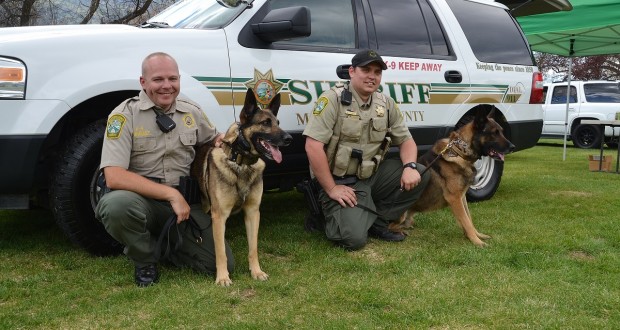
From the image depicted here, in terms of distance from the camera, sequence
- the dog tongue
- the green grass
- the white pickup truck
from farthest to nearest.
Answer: the white pickup truck
the dog tongue
the green grass

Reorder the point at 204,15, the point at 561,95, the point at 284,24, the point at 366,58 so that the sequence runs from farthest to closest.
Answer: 1. the point at 561,95
2. the point at 204,15
3. the point at 366,58
4. the point at 284,24

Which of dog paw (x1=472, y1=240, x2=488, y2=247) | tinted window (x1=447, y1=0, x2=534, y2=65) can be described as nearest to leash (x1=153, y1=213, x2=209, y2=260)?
dog paw (x1=472, y1=240, x2=488, y2=247)

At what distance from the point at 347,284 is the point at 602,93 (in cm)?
1337

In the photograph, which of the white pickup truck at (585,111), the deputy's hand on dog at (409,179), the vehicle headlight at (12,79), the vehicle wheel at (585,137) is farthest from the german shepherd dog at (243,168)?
the vehicle wheel at (585,137)

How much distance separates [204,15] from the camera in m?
3.69

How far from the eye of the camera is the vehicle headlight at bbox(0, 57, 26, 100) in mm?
2803

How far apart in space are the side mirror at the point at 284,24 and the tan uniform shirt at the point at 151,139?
2.32ft

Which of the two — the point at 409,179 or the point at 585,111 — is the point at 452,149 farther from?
the point at 585,111

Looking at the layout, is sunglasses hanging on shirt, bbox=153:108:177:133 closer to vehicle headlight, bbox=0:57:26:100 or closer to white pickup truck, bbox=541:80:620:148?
vehicle headlight, bbox=0:57:26:100

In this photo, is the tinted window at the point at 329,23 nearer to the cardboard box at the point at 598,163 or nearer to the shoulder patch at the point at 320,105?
the shoulder patch at the point at 320,105

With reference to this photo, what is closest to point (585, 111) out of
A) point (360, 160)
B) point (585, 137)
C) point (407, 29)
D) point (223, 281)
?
point (585, 137)

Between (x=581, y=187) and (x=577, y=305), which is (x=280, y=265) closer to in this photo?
(x=577, y=305)

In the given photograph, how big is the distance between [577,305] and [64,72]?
2994mm

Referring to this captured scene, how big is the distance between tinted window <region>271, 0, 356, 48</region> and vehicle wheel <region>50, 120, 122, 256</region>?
1.55 m
